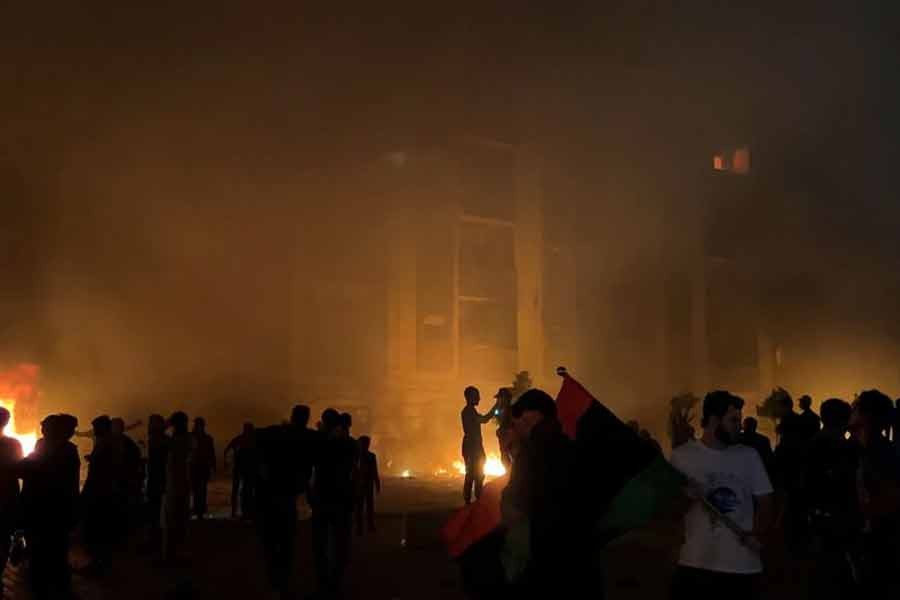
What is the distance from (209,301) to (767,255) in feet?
48.6

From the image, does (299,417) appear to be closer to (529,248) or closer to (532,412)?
(532,412)

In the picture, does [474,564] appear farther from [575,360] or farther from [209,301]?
[575,360]

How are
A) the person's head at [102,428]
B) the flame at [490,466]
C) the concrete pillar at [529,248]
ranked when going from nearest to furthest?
the person's head at [102,428]
the flame at [490,466]
the concrete pillar at [529,248]

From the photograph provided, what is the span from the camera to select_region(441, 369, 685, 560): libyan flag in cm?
279

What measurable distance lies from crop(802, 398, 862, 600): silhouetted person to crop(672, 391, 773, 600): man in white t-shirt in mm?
1067

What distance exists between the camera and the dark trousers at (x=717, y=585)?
10.6 ft

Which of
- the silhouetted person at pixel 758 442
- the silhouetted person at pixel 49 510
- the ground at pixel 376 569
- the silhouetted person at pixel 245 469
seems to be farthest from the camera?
the silhouetted person at pixel 245 469

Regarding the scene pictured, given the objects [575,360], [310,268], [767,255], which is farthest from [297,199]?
[767,255]

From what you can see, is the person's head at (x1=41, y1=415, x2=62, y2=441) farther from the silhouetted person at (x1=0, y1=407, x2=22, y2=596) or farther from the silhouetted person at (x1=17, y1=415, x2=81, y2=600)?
the silhouetted person at (x1=0, y1=407, x2=22, y2=596)

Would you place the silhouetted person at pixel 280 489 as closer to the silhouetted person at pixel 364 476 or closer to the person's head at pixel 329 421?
the person's head at pixel 329 421

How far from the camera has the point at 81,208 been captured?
1477 centimetres

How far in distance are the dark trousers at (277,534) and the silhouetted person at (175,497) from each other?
188 centimetres

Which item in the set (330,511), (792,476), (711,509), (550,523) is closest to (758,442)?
(792,476)

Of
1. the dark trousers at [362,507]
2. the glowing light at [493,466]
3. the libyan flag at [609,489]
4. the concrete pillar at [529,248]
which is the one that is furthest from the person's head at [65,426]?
the concrete pillar at [529,248]
